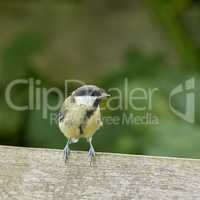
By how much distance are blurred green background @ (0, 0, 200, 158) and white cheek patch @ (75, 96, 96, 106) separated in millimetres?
647

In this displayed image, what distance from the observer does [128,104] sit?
10.9 feet

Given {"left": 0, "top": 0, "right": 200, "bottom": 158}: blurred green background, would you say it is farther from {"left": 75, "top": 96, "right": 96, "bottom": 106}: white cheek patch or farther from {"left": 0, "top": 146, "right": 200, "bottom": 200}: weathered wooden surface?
{"left": 0, "top": 146, "right": 200, "bottom": 200}: weathered wooden surface

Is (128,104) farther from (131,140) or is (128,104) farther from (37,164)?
(37,164)

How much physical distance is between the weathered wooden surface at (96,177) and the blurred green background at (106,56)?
85 centimetres

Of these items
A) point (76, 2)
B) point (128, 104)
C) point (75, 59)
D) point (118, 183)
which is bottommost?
point (118, 183)

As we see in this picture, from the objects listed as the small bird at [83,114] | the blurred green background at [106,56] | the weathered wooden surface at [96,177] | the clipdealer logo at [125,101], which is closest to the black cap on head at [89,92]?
the small bird at [83,114]

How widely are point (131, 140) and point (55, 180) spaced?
0.99 metres

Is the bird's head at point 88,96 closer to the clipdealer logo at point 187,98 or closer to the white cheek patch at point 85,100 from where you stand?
the white cheek patch at point 85,100

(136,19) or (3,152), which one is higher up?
(136,19)

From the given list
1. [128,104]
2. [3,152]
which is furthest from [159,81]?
[3,152]

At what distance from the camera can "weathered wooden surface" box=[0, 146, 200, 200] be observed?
7.00 feet

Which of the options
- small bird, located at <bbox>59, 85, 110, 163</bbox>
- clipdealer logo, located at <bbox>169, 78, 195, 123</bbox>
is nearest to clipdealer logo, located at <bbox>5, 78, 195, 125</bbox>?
clipdealer logo, located at <bbox>169, 78, 195, 123</bbox>

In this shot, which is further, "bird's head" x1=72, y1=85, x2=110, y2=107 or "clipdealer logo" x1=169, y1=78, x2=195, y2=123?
"clipdealer logo" x1=169, y1=78, x2=195, y2=123

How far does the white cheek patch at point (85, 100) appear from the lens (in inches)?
95.0
